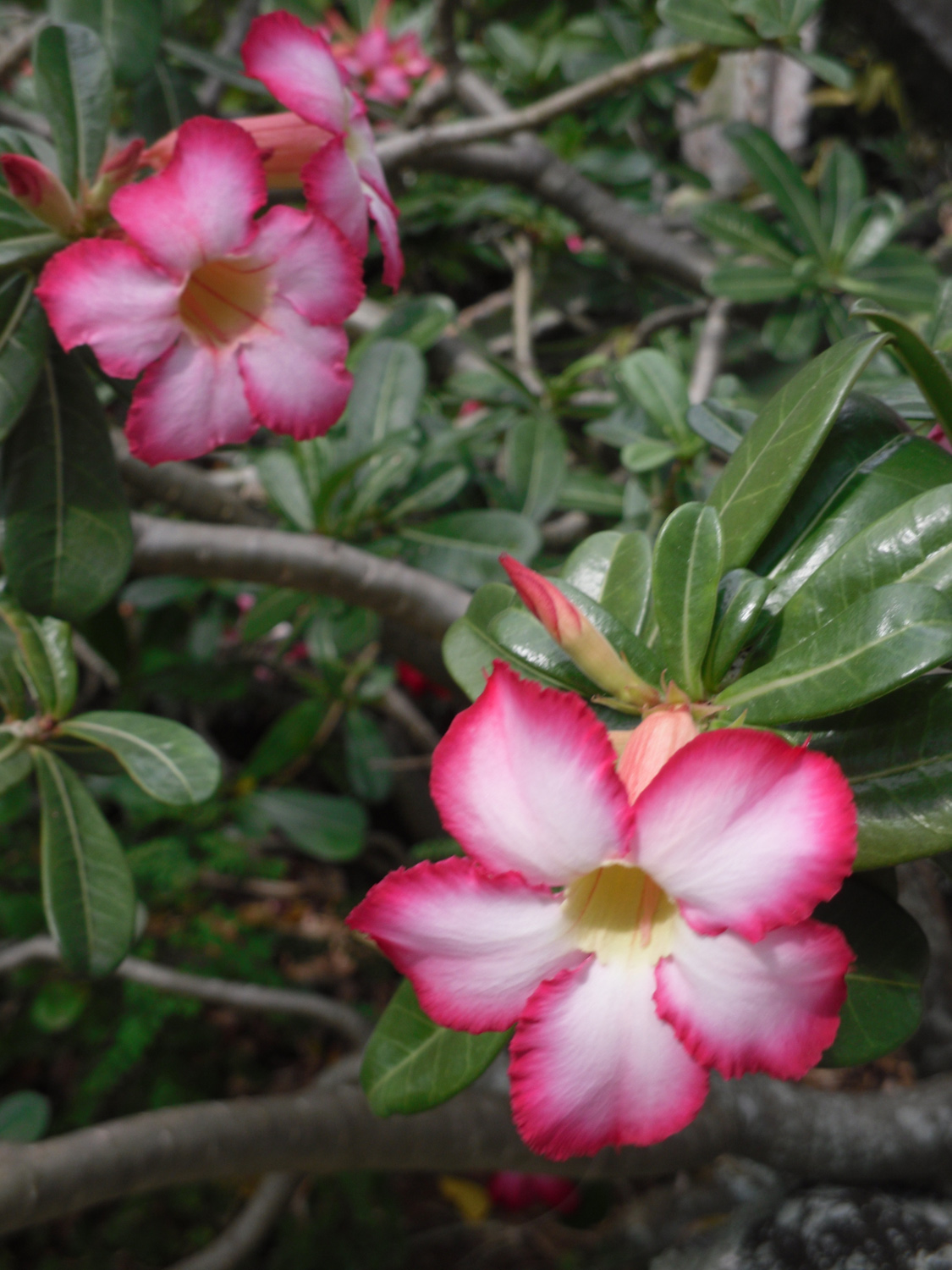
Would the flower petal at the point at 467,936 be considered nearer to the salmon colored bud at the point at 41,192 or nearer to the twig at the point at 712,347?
the salmon colored bud at the point at 41,192

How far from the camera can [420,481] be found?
116cm

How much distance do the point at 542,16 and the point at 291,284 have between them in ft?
7.32

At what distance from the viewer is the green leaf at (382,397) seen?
1157 millimetres

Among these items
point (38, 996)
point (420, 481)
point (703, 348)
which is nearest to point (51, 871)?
point (420, 481)

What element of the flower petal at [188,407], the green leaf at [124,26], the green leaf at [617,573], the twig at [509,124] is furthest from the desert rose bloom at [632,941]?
the twig at [509,124]

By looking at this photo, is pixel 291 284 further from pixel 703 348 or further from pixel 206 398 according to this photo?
pixel 703 348

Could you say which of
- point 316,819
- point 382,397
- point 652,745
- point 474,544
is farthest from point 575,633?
point 316,819

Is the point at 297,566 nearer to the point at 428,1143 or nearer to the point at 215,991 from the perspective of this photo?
the point at 428,1143

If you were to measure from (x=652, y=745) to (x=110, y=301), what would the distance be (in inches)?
16.9

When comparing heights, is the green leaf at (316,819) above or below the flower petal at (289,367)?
below

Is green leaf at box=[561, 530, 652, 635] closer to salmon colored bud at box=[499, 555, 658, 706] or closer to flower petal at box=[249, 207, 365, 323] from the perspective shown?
salmon colored bud at box=[499, 555, 658, 706]

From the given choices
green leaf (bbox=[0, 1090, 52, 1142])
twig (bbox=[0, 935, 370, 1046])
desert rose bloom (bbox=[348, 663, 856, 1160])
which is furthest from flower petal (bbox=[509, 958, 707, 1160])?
twig (bbox=[0, 935, 370, 1046])

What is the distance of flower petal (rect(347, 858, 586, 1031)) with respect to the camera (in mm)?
386

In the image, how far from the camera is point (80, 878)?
76cm
